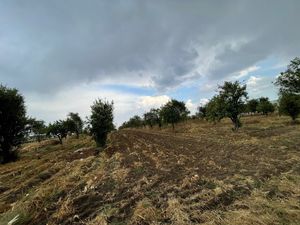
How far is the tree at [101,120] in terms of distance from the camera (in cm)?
3058

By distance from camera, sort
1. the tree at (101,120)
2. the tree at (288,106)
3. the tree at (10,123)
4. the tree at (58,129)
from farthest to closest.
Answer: the tree at (58,129) → the tree at (288,106) → the tree at (10,123) → the tree at (101,120)

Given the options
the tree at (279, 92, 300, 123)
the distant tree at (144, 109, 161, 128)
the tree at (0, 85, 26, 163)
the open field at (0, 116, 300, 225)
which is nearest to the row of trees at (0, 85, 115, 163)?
the tree at (0, 85, 26, 163)

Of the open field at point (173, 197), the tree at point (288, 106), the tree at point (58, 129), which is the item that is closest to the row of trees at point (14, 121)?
the open field at point (173, 197)

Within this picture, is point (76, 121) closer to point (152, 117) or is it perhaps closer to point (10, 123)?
point (152, 117)

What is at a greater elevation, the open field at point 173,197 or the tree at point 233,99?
the tree at point 233,99

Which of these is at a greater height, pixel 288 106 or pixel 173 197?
pixel 288 106

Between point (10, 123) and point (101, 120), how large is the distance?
16.2 meters

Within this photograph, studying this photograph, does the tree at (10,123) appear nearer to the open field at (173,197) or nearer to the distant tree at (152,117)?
the open field at (173,197)

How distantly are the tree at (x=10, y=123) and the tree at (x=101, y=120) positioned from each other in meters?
→ 14.4

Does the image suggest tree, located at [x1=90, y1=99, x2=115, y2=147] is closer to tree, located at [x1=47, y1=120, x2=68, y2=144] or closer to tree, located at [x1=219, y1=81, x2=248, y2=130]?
tree, located at [x1=219, y1=81, x2=248, y2=130]

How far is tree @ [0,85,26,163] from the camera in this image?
1457 inches

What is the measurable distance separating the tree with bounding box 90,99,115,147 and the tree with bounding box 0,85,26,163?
14.4 m

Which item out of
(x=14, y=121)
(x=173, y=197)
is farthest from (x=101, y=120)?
(x=173, y=197)

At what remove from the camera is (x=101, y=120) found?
3075 centimetres
